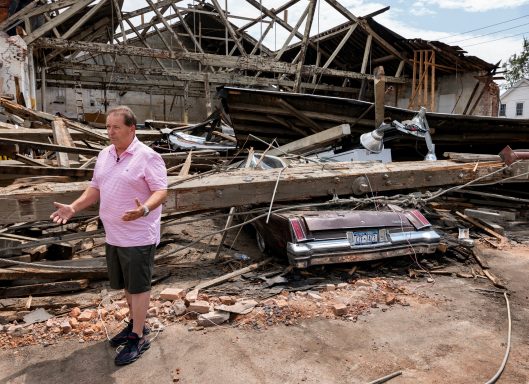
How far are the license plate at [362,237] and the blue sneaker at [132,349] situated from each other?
7.79ft

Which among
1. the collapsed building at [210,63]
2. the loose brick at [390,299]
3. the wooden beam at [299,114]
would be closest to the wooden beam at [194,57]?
the collapsed building at [210,63]

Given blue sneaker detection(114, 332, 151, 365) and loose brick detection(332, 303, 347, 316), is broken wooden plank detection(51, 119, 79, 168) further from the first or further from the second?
loose brick detection(332, 303, 347, 316)

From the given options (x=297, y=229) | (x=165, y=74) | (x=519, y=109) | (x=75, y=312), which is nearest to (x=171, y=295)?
(x=75, y=312)

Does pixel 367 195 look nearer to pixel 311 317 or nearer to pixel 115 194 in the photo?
pixel 311 317

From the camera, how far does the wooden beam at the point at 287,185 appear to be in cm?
394

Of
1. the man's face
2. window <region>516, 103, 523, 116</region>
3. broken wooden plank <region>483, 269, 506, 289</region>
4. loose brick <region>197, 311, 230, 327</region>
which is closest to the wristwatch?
the man's face

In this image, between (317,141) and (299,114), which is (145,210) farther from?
(299,114)

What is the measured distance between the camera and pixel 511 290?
14.0 feet

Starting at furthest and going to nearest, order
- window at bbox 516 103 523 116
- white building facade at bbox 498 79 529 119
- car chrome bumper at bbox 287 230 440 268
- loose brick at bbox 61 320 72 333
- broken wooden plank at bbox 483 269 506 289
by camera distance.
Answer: window at bbox 516 103 523 116 → white building facade at bbox 498 79 529 119 → broken wooden plank at bbox 483 269 506 289 → car chrome bumper at bbox 287 230 440 268 → loose brick at bbox 61 320 72 333

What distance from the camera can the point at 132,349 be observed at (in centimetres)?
299

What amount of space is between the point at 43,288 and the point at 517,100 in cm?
4848

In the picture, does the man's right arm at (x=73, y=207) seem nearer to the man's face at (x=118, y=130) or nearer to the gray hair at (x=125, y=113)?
the man's face at (x=118, y=130)

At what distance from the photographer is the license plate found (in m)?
4.43

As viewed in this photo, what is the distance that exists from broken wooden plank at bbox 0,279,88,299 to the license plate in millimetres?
2871
